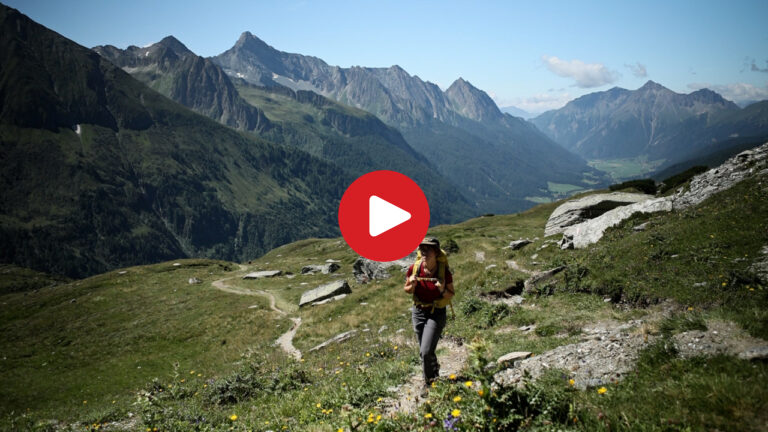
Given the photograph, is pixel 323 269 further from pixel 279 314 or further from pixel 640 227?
pixel 640 227

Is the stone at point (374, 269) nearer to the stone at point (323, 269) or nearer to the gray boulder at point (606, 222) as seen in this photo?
the stone at point (323, 269)

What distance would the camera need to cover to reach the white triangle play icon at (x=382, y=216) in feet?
37.7

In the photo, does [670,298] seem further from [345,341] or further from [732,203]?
[345,341]

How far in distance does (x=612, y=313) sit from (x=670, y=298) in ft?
6.19

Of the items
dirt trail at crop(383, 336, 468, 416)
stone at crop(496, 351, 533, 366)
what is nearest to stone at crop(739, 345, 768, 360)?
stone at crop(496, 351, 533, 366)

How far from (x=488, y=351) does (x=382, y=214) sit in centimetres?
545

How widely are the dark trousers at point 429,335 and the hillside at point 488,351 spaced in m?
0.49

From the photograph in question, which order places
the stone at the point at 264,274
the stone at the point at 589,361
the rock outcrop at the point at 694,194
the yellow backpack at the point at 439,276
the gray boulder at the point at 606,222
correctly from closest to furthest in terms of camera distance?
1. the stone at the point at 589,361
2. the yellow backpack at the point at 439,276
3. the rock outcrop at the point at 694,194
4. the gray boulder at the point at 606,222
5. the stone at the point at 264,274

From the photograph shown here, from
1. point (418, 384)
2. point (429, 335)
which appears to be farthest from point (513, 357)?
point (418, 384)

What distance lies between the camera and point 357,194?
462 inches

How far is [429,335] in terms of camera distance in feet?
27.5

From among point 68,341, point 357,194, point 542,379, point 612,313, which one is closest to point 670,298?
point 612,313

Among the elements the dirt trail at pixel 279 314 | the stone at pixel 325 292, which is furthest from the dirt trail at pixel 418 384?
the stone at pixel 325 292

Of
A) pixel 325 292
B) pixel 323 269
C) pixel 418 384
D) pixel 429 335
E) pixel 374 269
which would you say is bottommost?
pixel 323 269
